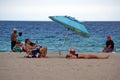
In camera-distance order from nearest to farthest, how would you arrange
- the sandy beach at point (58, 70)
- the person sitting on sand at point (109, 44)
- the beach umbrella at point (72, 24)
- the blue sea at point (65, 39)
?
the sandy beach at point (58, 70), the beach umbrella at point (72, 24), the person sitting on sand at point (109, 44), the blue sea at point (65, 39)

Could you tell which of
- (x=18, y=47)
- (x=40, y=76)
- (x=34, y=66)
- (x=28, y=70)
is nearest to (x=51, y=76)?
(x=40, y=76)

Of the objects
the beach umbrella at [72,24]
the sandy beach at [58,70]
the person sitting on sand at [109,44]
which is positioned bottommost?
the sandy beach at [58,70]

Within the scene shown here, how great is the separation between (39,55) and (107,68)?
403 centimetres

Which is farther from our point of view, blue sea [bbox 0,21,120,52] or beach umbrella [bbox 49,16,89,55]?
blue sea [bbox 0,21,120,52]

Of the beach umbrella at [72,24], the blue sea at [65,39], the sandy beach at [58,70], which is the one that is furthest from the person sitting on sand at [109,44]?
the sandy beach at [58,70]

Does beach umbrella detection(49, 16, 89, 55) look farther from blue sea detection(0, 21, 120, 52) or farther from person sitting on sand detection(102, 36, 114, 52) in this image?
person sitting on sand detection(102, 36, 114, 52)

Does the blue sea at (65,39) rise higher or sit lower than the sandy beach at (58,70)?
higher

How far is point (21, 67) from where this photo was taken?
1221cm

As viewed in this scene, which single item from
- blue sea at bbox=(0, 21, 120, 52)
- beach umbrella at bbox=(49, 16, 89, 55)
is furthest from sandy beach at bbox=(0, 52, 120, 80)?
blue sea at bbox=(0, 21, 120, 52)

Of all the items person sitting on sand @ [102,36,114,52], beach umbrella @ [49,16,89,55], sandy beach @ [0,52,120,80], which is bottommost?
sandy beach @ [0,52,120,80]

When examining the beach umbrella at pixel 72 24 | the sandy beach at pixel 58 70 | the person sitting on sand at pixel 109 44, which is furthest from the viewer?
the person sitting on sand at pixel 109 44

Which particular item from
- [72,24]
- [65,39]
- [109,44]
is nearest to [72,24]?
[72,24]

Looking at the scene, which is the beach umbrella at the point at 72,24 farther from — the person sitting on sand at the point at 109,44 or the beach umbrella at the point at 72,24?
the person sitting on sand at the point at 109,44

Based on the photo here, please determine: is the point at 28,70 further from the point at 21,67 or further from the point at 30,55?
the point at 30,55
